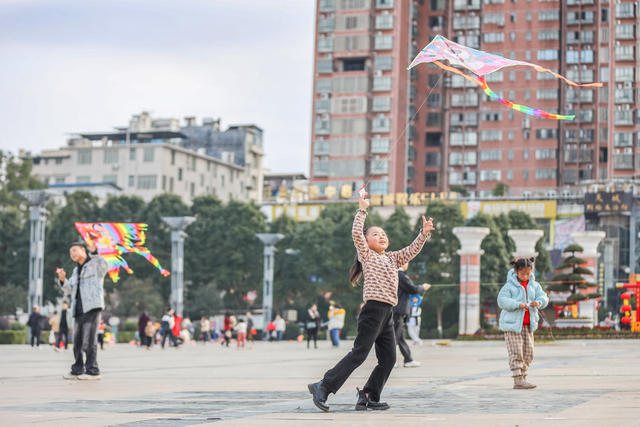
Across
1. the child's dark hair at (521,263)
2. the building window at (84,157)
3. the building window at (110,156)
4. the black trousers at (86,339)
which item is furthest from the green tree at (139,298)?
the child's dark hair at (521,263)

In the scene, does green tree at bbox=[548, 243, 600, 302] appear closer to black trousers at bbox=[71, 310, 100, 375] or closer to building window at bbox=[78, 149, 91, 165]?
black trousers at bbox=[71, 310, 100, 375]

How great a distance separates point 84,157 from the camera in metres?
122

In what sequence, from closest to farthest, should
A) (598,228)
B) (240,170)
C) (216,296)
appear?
(216,296)
(598,228)
(240,170)

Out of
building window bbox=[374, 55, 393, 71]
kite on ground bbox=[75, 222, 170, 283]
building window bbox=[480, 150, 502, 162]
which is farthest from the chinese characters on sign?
kite on ground bbox=[75, 222, 170, 283]

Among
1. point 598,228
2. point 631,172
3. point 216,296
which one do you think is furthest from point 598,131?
point 216,296

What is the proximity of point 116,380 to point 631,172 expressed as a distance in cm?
9557

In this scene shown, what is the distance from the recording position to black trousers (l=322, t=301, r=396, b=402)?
998 cm

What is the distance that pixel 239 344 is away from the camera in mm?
43469

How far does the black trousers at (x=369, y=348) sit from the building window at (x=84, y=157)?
114 m

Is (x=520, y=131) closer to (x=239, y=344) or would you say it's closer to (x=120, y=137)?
(x=120, y=137)

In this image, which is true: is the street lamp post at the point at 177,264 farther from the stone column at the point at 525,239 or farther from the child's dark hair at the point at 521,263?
the child's dark hair at the point at 521,263

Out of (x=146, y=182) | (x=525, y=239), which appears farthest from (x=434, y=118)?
(x=525, y=239)

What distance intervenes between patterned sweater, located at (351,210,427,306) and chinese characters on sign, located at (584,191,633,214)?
7951 centimetres

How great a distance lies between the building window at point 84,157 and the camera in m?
122
